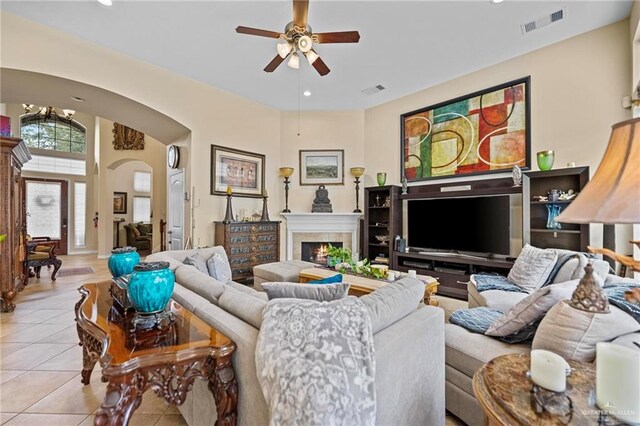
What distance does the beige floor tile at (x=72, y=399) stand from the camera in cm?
180

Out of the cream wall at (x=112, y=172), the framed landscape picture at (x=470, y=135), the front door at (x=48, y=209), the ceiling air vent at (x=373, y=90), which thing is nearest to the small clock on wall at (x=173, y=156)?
the cream wall at (x=112, y=172)

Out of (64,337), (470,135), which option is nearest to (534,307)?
(470,135)

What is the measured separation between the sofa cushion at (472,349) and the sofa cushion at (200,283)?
1441 mm

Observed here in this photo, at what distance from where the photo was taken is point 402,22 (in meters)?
3.23

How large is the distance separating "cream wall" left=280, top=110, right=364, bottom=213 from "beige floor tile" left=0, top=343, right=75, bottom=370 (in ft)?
12.6

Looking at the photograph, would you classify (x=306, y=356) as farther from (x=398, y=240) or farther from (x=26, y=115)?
(x=26, y=115)

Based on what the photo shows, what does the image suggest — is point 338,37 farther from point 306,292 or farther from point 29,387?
point 29,387

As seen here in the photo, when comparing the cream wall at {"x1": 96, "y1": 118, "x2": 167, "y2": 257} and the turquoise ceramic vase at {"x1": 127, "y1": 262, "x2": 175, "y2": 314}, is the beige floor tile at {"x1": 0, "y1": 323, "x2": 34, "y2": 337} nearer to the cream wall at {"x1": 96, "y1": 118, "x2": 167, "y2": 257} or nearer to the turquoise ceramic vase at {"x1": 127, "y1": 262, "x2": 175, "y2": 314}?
the turquoise ceramic vase at {"x1": 127, "y1": 262, "x2": 175, "y2": 314}

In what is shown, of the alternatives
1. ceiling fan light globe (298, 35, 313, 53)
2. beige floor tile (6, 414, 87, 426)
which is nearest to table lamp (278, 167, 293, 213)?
ceiling fan light globe (298, 35, 313, 53)

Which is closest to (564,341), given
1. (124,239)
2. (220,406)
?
(220,406)

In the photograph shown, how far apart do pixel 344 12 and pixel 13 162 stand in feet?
14.9

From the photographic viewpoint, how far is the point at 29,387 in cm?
202

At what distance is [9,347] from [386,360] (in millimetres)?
3459

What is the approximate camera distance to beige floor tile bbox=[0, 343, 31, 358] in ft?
8.18
